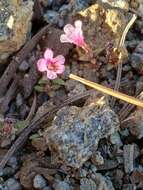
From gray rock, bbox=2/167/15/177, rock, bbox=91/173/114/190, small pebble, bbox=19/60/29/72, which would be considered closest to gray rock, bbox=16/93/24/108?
small pebble, bbox=19/60/29/72

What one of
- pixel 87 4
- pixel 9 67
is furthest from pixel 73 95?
pixel 87 4

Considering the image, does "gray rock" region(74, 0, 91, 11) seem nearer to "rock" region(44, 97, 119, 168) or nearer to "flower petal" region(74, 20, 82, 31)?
"flower petal" region(74, 20, 82, 31)

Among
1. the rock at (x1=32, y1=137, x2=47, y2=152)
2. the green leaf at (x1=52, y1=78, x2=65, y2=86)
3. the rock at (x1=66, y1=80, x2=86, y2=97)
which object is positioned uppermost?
the green leaf at (x1=52, y1=78, x2=65, y2=86)

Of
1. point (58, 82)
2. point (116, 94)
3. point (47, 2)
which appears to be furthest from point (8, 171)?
point (47, 2)

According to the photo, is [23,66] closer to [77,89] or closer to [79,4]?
[77,89]

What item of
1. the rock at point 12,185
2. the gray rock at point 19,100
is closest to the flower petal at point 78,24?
the gray rock at point 19,100

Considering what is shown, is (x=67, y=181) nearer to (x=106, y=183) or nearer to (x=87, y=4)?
(x=106, y=183)
